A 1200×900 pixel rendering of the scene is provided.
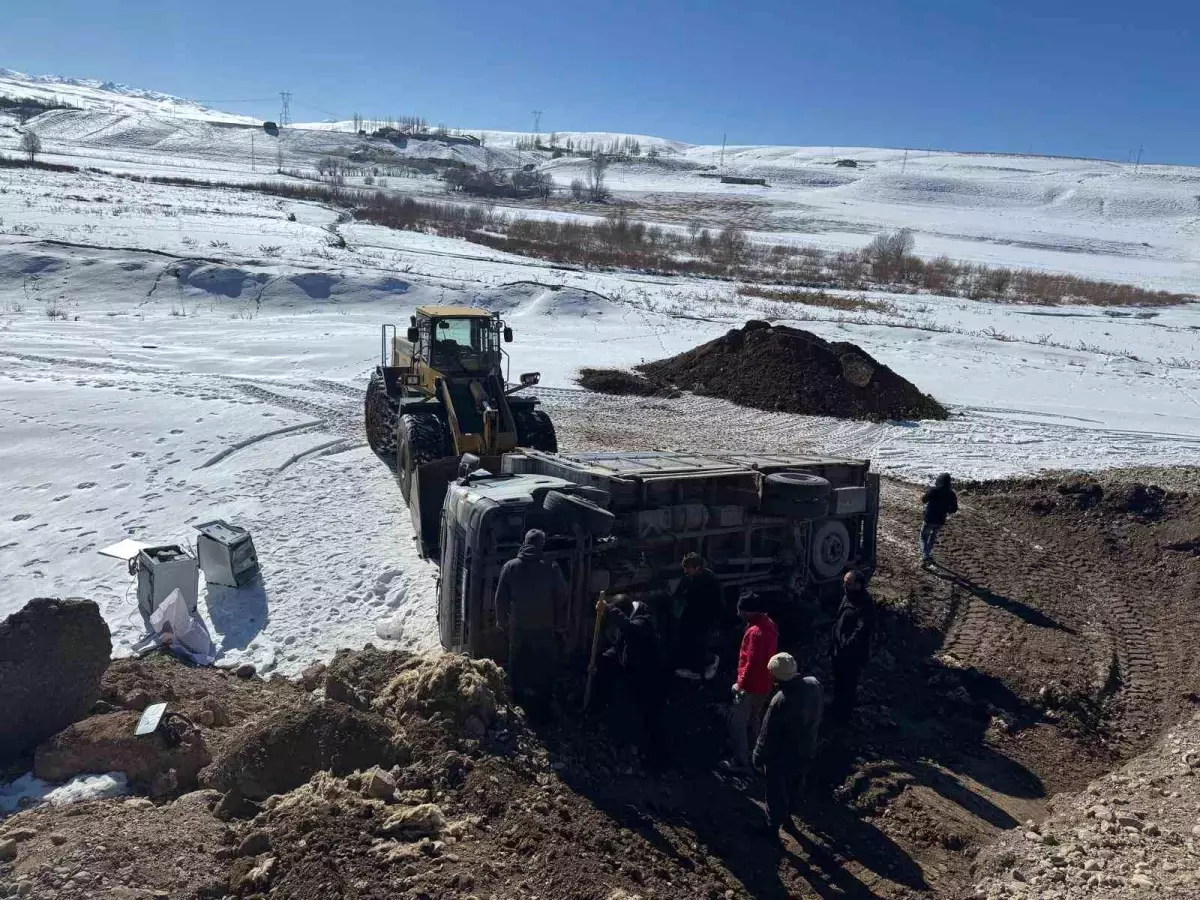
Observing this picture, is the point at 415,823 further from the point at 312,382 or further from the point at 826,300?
the point at 826,300

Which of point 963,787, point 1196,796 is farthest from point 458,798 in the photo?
point 1196,796

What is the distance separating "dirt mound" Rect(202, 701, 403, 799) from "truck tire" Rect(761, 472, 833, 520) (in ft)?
11.7

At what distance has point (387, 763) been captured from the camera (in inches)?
197

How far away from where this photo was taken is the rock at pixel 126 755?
4930mm

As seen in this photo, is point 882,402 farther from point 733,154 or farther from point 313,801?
point 733,154

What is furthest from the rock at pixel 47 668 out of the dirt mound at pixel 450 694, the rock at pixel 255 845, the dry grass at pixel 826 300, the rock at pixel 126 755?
the dry grass at pixel 826 300

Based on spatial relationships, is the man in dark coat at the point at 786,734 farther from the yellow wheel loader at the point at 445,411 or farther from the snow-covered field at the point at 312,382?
the yellow wheel loader at the point at 445,411

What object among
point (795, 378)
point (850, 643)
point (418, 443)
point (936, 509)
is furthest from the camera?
point (795, 378)

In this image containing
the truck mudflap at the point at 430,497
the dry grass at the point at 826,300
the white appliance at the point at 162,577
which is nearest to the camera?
the white appliance at the point at 162,577

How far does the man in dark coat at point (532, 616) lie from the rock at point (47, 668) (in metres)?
2.67

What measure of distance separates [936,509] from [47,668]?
7995 mm

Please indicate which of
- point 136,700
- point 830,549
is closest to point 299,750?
point 136,700

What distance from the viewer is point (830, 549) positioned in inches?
303

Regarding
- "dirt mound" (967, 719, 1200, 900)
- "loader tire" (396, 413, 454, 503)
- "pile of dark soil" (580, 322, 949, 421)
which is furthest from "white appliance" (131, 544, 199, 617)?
"pile of dark soil" (580, 322, 949, 421)
